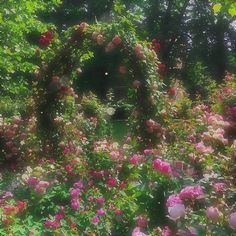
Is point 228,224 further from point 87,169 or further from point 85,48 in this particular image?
point 85,48

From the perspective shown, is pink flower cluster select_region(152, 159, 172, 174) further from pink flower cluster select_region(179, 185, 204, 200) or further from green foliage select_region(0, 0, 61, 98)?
green foliage select_region(0, 0, 61, 98)

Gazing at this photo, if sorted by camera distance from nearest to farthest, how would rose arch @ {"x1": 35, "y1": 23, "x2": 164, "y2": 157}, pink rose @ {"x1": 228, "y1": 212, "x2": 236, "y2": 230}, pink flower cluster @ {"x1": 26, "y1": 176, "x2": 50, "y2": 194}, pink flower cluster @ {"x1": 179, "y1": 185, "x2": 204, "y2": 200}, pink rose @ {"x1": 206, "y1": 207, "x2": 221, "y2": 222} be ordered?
pink rose @ {"x1": 228, "y1": 212, "x2": 236, "y2": 230} < pink rose @ {"x1": 206, "y1": 207, "x2": 221, "y2": 222} < pink flower cluster @ {"x1": 179, "y1": 185, "x2": 204, "y2": 200} < pink flower cluster @ {"x1": 26, "y1": 176, "x2": 50, "y2": 194} < rose arch @ {"x1": 35, "y1": 23, "x2": 164, "y2": 157}

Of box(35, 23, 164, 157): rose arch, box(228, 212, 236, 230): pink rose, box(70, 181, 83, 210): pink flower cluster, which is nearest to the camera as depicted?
box(228, 212, 236, 230): pink rose

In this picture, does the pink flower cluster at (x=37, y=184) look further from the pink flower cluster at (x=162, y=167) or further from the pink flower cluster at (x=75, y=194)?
the pink flower cluster at (x=162, y=167)

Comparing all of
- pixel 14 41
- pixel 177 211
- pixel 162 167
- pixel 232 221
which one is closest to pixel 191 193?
pixel 177 211

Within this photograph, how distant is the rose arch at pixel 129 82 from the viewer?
7871 millimetres

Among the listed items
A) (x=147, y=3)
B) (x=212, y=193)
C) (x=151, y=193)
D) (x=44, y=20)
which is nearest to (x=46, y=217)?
(x=151, y=193)

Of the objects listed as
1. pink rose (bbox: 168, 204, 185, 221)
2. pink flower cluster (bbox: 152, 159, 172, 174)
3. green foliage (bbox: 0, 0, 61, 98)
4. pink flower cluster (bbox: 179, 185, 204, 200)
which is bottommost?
pink rose (bbox: 168, 204, 185, 221)

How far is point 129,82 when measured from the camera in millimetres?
8156

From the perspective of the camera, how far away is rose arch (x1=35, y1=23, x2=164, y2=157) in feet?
25.8

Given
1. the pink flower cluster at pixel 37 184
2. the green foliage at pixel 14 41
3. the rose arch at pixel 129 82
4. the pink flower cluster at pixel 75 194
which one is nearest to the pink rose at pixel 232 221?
the pink flower cluster at pixel 75 194

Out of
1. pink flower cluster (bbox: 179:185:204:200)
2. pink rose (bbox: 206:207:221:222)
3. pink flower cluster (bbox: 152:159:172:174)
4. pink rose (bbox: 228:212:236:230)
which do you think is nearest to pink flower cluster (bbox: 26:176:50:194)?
pink flower cluster (bbox: 152:159:172:174)

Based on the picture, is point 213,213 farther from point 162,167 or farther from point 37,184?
point 37,184

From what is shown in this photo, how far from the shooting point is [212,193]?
3727 millimetres
